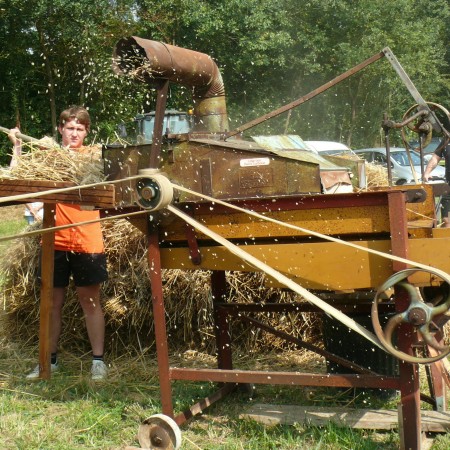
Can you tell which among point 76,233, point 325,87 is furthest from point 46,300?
point 325,87

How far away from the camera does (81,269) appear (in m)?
5.38

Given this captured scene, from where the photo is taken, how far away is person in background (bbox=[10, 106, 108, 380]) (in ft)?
17.6

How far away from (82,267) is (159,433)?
1.70 m

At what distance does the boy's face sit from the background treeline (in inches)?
259

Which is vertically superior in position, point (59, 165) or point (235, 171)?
point (59, 165)

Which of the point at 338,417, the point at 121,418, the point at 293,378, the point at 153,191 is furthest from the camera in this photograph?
the point at 121,418

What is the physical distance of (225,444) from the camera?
406 centimetres

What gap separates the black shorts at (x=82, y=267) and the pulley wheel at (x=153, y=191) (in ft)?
5.54

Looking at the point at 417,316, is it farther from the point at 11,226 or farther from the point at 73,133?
the point at 11,226

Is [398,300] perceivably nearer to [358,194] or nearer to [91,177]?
[358,194]

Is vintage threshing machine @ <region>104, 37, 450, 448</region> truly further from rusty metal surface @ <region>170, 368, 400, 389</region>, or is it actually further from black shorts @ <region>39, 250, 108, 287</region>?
black shorts @ <region>39, 250, 108, 287</region>

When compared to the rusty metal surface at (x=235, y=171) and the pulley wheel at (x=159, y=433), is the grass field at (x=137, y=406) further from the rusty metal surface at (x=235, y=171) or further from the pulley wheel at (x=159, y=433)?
the rusty metal surface at (x=235, y=171)

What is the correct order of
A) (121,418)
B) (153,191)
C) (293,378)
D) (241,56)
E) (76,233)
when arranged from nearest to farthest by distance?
(153,191) < (293,378) < (121,418) < (76,233) < (241,56)

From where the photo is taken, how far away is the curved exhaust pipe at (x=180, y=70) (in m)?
3.97
